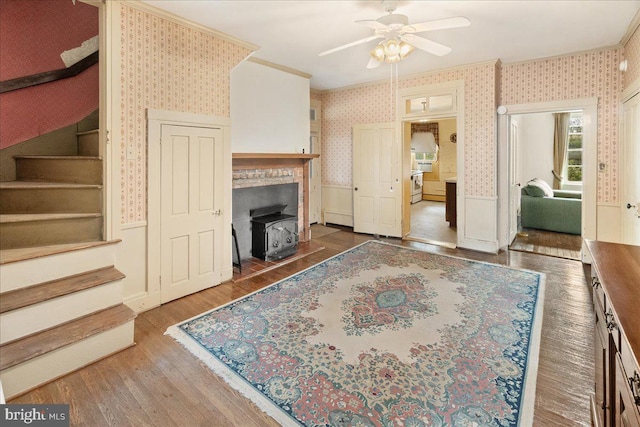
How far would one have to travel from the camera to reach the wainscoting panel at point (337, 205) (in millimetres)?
6961

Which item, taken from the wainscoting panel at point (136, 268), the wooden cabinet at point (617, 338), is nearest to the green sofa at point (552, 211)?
the wooden cabinet at point (617, 338)

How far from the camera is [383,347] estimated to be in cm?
254

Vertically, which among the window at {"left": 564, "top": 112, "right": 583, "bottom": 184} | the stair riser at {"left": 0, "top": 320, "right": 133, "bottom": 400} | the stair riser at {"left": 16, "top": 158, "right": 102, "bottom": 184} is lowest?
the stair riser at {"left": 0, "top": 320, "right": 133, "bottom": 400}

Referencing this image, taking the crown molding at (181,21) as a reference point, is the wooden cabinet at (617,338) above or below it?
below

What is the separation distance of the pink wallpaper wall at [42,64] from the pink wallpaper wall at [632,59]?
19.5 feet

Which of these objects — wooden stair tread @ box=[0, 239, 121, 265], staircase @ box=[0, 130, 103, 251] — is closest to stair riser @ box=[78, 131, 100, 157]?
staircase @ box=[0, 130, 103, 251]

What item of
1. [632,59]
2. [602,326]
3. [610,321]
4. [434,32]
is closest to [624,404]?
[610,321]

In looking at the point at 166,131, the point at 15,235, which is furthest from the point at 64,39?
the point at 15,235

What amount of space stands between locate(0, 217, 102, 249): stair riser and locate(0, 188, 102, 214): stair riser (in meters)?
0.16

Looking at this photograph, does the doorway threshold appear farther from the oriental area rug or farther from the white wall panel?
the white wall panel

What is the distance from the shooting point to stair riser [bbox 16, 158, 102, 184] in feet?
9.78

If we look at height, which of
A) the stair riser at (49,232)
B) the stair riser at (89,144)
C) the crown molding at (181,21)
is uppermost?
the crown molding at (181,21)

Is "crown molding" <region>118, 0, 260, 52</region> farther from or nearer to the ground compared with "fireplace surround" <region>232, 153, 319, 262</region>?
farther from the ground

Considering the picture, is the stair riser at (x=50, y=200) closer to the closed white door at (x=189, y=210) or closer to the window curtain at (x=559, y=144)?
the closed white door at (x=189, y=210)
